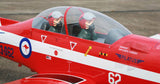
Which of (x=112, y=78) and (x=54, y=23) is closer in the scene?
(x=112, y=78)

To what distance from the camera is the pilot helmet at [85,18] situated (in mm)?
5395

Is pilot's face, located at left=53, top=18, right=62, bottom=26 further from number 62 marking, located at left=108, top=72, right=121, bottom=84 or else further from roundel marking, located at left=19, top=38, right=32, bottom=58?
number 62 marking, located at left=108, top=72, right=121, bottom=84

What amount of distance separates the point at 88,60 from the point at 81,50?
0.84 feet

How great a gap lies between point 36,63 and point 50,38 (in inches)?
29.6

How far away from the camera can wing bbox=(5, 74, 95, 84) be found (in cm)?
513

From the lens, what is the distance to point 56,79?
5195 mm

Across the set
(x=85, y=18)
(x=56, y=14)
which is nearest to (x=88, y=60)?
(x=85, y=18)

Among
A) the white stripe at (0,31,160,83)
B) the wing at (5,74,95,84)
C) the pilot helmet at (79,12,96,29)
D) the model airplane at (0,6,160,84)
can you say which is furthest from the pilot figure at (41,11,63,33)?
the wing at (5,74,95,84)

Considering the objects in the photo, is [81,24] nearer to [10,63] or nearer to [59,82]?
[59,82]

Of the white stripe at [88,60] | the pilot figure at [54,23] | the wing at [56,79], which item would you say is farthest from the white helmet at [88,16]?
the wing at [56,79]

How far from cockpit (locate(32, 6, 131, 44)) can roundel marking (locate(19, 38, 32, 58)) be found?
1.68 ft

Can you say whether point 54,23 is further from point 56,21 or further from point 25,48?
point 25,48

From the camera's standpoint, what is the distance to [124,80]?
16.0 feet

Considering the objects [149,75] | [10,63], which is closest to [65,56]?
[149,75]
